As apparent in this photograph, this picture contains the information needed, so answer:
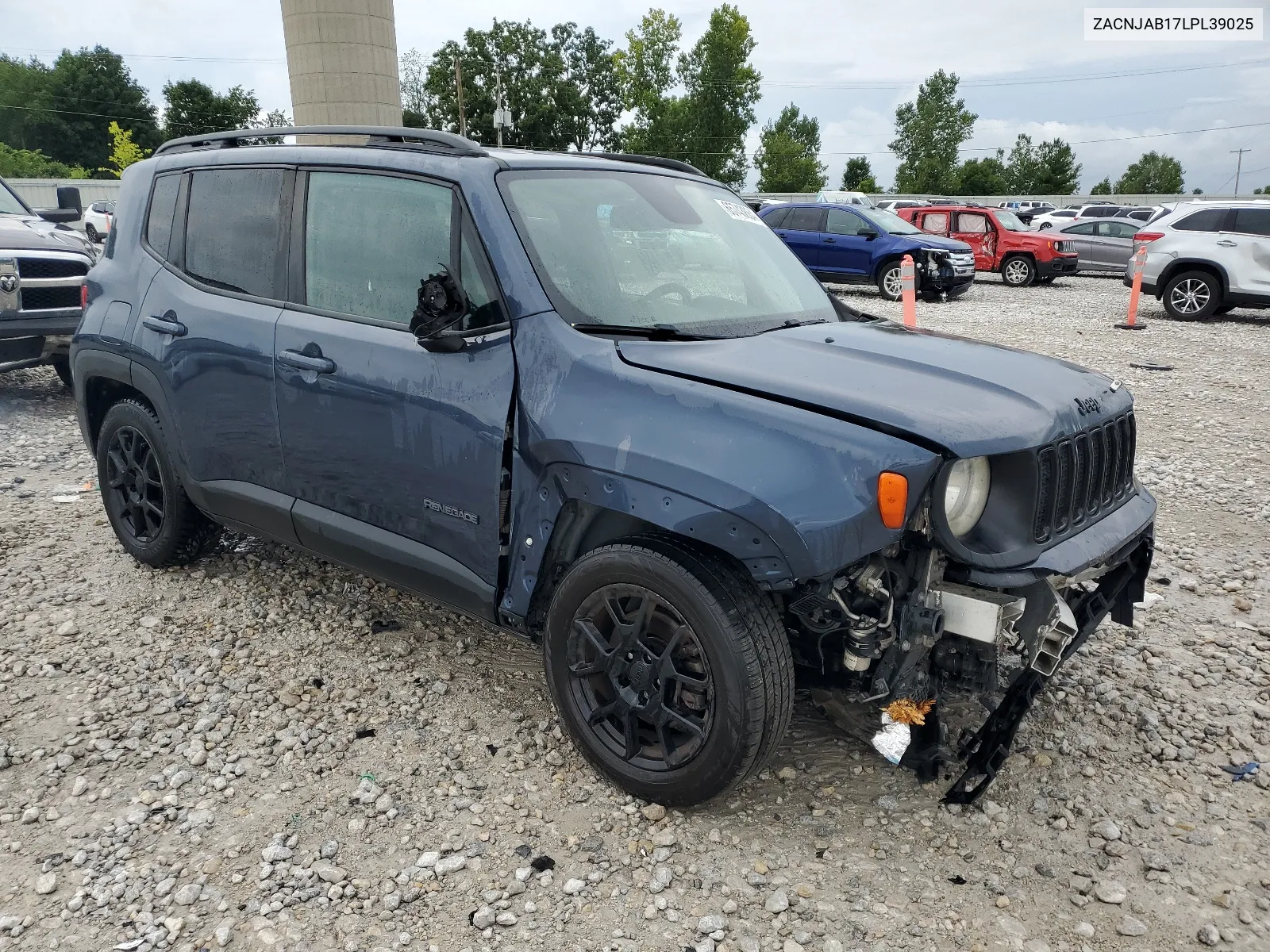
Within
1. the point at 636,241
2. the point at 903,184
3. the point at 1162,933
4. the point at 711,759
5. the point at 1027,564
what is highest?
the point at 903,184

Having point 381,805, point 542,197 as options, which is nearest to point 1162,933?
point 381,805

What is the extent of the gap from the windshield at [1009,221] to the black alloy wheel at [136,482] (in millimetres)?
18920

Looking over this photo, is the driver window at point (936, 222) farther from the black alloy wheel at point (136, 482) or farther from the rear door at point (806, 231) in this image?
the black alloy wheel at point (136, 482)

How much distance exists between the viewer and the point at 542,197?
3176mm

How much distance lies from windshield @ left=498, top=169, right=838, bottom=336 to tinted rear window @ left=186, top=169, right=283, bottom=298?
3.76 feet

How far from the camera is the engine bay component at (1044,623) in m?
2.61

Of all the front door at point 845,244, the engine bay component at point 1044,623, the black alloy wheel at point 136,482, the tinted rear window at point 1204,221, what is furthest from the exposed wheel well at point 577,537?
the front door at point 845,244

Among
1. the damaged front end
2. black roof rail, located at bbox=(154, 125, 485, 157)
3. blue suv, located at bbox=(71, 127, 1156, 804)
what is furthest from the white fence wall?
the damaged front end

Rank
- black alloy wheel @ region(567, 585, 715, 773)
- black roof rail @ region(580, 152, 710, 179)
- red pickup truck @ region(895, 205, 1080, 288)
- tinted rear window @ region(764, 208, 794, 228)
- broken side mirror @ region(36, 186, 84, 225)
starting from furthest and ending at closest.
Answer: red pickup truck @ region(895, 205, 1080, 288) → tinted rear window @ region(764, 208, 794, 228) → broken side mirror @ region(36, 186, 84, 225) → black roof rail @ region(580, 152, 710, 179) → black alloy wheel @ region(567, 585, 715, 773)

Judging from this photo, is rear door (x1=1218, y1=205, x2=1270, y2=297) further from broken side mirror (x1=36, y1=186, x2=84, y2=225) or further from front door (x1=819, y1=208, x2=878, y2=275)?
broken side mirror (x1=36, y1=186, x2=84, y2=225)

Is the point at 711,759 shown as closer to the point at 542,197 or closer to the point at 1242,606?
the point at 542,197

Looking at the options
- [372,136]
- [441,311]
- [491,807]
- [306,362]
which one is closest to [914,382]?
[441,311]

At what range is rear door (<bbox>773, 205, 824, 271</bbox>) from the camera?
17016 mm

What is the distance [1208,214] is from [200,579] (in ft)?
48.7
